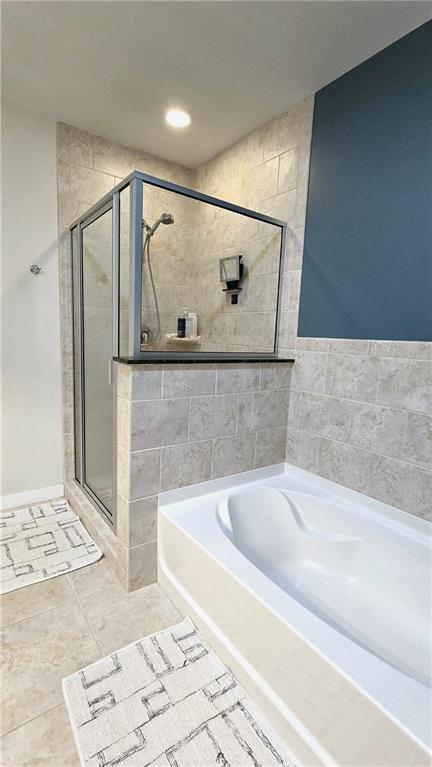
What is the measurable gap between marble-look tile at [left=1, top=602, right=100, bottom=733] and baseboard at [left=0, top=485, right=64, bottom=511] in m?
1.03

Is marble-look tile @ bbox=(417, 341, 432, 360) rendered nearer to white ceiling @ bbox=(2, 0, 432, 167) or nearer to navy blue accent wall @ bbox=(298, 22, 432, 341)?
navy blue accent wall @ bbox=(298, 22, 432, 341)

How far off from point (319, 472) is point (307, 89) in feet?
6.76

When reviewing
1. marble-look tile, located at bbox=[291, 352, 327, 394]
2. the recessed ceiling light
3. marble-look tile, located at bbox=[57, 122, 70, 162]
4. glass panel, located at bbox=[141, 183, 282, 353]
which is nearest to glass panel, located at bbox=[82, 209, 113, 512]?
glass panel, located at bbox=[141, 183, 282, 353]

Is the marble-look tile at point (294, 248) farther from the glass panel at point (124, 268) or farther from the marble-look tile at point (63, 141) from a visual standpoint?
the marble-look tile at point (63, 141)

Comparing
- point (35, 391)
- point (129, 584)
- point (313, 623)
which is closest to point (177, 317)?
point (35, 391)

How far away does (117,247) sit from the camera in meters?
1.72

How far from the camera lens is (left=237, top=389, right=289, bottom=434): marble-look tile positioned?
1.88m

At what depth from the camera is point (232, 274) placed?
239cm

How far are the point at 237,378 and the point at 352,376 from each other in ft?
1.90

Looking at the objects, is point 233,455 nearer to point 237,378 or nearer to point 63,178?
point 237,378

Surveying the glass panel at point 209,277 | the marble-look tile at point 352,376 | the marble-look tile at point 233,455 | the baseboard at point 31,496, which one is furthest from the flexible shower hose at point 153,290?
the baseboard at point 31,496

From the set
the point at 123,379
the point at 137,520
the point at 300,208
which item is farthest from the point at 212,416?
the point at 300,208

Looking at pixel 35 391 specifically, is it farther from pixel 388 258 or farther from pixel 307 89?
pixel 307 89

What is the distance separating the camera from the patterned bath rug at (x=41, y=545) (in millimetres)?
1724
